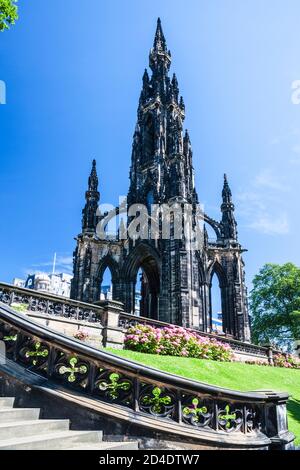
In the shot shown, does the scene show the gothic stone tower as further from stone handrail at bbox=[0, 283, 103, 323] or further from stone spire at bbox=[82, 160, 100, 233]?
stone handrail at bbox=[0, 283, 103, 323]

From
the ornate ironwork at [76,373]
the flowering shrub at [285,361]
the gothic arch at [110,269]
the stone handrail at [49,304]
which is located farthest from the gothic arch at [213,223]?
the ornate ironwork at [76,373]

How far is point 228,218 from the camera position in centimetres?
3378

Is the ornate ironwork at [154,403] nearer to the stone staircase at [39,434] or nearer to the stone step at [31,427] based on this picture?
the stone staircase at [39,434]

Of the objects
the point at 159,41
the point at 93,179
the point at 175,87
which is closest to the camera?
the point at 93,179

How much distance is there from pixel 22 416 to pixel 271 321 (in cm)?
3670

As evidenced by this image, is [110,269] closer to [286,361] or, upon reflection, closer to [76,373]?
[286,361]

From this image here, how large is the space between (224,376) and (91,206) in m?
23.7

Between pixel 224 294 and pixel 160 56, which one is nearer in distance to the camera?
pixel 224 294

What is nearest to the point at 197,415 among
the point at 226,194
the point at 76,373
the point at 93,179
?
the point at 76,373

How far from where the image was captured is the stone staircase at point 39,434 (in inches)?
126

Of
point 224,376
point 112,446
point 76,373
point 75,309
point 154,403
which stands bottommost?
point 112,446

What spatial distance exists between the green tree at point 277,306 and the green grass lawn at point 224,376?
22695 mm

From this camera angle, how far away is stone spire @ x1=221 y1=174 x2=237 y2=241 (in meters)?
33.0
